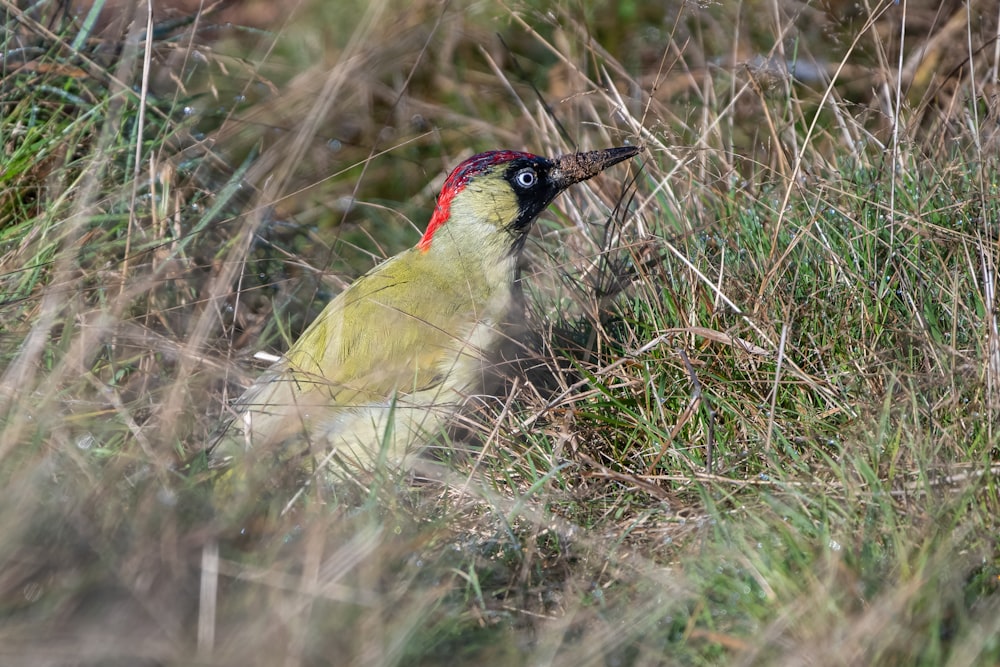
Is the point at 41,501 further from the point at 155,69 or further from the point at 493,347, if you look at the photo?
the point at 155,69

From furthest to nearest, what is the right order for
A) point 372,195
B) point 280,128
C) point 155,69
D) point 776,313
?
point 372,195, point 155,69, point 280,128, point 776,313

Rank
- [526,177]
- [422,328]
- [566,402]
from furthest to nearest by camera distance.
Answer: [526,177]
[422,328]
[566,402]

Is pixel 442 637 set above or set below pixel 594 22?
below

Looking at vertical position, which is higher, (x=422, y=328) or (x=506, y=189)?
(x=506, y=189)

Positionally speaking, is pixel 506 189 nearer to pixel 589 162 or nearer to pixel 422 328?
pixel 589 162

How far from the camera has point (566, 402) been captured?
257 centimetres

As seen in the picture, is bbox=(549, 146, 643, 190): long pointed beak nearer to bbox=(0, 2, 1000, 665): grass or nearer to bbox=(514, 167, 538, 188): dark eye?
bbox=(514, 167, 538, 188): dark eye

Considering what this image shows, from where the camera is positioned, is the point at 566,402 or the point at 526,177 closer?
the point at 566,402

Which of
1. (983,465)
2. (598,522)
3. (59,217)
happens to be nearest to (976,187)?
(983,465)

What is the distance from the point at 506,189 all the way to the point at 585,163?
0.24 metres

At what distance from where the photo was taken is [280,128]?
3277 mm

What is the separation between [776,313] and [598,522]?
2.29 ft

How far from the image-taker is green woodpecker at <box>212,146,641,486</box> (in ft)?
8.69

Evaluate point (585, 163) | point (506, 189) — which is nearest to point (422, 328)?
point (506, 189)
